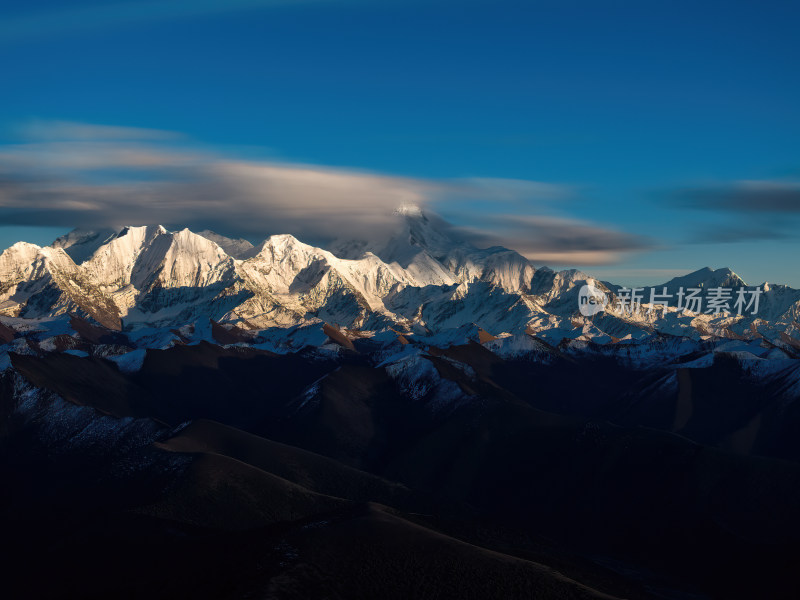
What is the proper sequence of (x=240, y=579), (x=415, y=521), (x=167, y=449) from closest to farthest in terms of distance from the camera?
(x=240, y=579) < (x=415, y=521) < (x=167, y=449)

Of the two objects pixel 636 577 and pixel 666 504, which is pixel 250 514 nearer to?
pixel 636 577

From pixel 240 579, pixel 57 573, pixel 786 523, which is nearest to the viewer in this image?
pixel 240 579

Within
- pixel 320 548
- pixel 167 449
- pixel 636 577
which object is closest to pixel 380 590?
pixel 320 548

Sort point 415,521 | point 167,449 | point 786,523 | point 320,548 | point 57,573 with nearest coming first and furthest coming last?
point 320,548
point 57,573
point 415,521
point 786,523
point 167,449

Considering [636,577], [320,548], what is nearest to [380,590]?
[320,548]

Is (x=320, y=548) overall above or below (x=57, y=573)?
→ above

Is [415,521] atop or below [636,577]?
atop

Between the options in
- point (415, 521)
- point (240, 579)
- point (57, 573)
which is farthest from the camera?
point (415, 521)

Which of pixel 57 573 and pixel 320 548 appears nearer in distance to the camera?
pixel 320 548

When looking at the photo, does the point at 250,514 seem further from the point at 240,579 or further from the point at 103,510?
the point at 240,579
